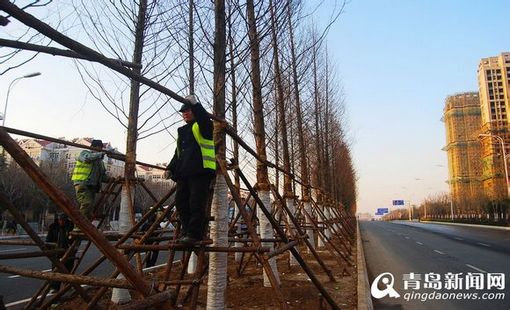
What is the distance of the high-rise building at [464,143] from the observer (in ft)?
231

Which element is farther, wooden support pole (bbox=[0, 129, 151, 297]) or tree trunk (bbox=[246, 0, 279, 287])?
tree trunk (bbox=[246, 0, 279, 287])

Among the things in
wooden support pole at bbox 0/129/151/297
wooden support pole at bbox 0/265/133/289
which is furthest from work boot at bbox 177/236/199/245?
wooden support pole at bbox 0/129/151/297

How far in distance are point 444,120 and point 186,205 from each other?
274 feet

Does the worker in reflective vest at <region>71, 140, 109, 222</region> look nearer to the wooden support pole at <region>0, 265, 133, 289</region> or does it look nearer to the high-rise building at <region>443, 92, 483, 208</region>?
the wooden support pole at <region>0, 265, 133, 289</region>

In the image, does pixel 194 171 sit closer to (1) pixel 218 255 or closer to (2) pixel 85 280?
(1) pixel 218 255

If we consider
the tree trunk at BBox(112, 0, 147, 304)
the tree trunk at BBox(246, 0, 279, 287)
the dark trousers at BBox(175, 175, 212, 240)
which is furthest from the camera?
the tree trunk at BBox(246, 0, 279, 287)

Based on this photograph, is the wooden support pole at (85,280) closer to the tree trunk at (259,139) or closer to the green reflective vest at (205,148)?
the green reflective vest at (205,148)

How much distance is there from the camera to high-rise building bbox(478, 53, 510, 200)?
53322 mm

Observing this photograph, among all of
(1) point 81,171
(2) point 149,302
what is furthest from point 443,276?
(2) point 149,302

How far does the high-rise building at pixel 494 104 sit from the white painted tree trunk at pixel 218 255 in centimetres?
5646

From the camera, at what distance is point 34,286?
28.5 feet

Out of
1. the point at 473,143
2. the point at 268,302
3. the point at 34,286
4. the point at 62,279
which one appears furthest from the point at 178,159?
the point at 473,143

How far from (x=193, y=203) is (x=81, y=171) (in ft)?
10.9

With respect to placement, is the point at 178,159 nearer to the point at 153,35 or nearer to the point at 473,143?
the point at 153,35
